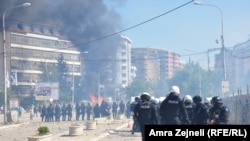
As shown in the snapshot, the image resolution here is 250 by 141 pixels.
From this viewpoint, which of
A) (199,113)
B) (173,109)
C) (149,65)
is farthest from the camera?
(149,65)

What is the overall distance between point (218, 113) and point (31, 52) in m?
88.7

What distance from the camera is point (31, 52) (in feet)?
321

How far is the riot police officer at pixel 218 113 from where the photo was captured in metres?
12.1

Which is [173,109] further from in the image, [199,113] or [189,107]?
[189,107]

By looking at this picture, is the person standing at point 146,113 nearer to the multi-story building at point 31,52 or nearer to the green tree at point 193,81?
the green tree at point 193,81

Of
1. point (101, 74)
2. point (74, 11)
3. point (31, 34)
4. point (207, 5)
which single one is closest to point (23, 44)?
point (31, 34)

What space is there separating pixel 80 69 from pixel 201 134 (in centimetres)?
10516

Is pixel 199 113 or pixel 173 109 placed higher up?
pixel 173 109

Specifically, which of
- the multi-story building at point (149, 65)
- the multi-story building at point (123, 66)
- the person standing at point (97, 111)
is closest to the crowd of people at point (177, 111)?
the person standing at point (97, 111)

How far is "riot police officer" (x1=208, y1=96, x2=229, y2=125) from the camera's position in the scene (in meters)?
12.1

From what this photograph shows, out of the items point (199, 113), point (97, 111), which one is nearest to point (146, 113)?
point (199, 113)

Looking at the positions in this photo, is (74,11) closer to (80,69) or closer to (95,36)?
(95,36)

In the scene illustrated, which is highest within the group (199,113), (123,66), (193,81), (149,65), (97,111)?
(149,65)

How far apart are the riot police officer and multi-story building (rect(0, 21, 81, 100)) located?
74075mm
